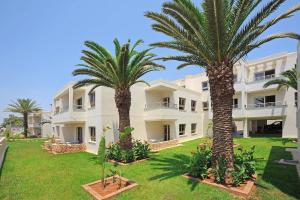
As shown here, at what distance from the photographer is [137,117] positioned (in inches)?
899

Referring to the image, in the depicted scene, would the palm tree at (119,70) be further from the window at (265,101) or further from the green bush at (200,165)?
the window at (265,101)

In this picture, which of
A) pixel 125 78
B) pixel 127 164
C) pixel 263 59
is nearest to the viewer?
pixel 127 164

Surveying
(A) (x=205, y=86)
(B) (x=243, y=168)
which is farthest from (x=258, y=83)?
Result: (B) (x=243, y=168)

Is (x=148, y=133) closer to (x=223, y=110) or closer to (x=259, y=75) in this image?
(x=223, y=110)

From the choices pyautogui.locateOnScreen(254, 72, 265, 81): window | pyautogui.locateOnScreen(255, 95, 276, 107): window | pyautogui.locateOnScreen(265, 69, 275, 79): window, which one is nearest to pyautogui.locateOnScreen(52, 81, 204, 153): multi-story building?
pyautogui.locateOnScreen(255, 95, 276, 107): window

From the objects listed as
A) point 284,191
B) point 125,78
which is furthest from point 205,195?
point 125,78

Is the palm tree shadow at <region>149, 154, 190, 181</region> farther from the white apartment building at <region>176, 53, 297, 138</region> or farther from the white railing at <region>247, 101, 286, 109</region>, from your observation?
→ the white railing at <region>247, 101, 286, 109</region>

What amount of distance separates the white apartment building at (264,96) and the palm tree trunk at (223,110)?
1988cm

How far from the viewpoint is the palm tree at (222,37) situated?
27.8 feet

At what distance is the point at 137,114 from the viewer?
22891 millimetres

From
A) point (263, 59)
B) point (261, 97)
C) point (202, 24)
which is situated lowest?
point (261, 97)

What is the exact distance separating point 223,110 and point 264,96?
22558 mm

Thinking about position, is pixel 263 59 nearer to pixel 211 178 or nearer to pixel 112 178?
pixel 211 178

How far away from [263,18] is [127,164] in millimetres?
11626
